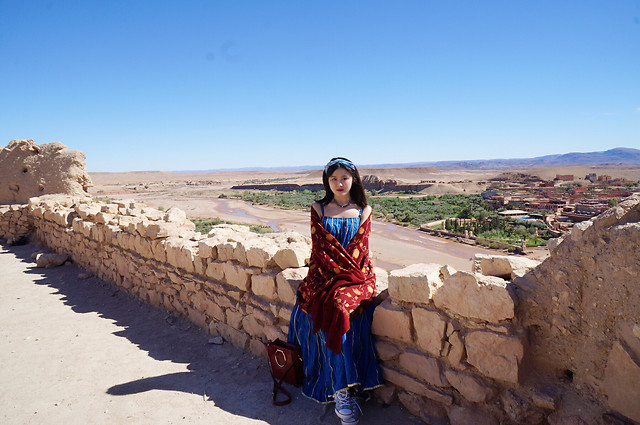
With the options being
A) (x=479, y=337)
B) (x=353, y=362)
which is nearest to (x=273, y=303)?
(x=353, y=362)

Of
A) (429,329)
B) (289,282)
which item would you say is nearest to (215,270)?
(289,282)

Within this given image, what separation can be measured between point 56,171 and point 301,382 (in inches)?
495

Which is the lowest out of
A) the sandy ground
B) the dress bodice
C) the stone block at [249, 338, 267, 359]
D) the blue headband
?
the sandy ground

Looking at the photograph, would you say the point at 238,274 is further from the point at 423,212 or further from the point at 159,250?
the point at 423,212

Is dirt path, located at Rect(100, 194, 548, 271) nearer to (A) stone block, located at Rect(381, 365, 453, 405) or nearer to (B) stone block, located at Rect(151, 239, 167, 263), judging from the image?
(B) stone block, located at Rect(151, 239, 167, 263)

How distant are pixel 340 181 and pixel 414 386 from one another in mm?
1757

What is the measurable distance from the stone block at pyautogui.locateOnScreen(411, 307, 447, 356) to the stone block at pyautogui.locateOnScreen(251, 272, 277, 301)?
152cm

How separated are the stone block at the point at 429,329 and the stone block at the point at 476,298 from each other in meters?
0.11

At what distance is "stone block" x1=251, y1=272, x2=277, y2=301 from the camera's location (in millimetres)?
3717

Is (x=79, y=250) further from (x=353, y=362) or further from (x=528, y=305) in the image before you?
(x=528, y=305)

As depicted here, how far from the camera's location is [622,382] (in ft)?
6.54

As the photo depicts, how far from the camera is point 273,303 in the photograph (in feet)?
12.3

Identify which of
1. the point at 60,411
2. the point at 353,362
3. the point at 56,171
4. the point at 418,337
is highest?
the point at 56,171

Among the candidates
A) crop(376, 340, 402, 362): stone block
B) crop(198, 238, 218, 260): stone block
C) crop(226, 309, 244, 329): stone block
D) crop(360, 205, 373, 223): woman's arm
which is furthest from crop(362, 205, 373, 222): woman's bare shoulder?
crop(198, 238, 218, 260): stone block
